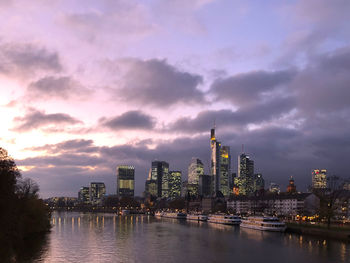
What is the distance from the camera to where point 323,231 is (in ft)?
322

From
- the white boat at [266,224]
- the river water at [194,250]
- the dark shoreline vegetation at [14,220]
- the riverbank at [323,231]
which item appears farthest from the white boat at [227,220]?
the dark shoreline vegetation at [14,220]

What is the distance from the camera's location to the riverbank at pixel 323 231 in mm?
90406

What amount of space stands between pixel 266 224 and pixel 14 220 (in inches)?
3044

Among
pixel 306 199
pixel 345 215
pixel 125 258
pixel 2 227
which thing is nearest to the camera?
pixel 2 227

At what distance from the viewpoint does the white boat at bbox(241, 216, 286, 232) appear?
119394 millimetres

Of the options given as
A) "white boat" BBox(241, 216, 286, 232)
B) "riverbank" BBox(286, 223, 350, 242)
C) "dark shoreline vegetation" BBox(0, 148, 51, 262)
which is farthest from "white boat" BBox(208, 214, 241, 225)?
"dark shoreline vegetation" BBox(0, 148, 51, 262)

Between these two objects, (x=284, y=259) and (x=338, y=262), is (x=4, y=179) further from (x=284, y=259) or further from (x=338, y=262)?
(x=338, y=262)

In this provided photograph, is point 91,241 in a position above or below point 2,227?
below

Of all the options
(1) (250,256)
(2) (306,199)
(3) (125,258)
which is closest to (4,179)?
(3) (125,258)

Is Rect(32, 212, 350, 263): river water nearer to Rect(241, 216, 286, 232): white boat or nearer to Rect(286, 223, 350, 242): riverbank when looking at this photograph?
Rect(286, 223, 350, 242): riverbank

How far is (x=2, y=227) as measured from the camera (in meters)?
63.7

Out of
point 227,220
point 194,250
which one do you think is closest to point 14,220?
point 194,250

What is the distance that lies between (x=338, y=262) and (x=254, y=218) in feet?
228

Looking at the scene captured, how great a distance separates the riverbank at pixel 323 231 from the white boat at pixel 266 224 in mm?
2541
